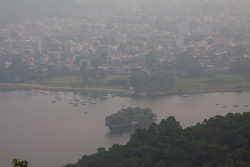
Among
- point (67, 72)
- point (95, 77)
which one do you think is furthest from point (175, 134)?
point (67, 72)

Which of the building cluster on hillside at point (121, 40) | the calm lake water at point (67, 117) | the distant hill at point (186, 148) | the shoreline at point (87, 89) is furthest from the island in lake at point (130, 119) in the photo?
the building cluster on hillside at point (121, 40)

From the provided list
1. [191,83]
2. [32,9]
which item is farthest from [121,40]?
[32,9]

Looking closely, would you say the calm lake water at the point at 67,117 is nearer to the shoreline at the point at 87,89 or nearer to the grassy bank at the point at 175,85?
the shoreline at the point at 87,89

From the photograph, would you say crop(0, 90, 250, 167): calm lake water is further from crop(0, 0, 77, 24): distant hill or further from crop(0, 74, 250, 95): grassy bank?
crop(0, 0, 77, 24): distant hill

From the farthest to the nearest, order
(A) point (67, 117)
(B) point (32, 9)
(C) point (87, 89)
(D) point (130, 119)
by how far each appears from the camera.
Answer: (B) point (32, 9) → (C) point (87, 89) → (A) point (67, 117) → (D) point (130, 119)

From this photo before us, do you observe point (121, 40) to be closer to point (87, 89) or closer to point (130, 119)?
point (87, 89)

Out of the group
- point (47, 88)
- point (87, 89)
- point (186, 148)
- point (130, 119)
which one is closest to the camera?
point (186, 148)

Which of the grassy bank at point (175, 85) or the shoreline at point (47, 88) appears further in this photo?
the shoreline at point (47, 88)

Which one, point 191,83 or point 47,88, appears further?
point 47,88
